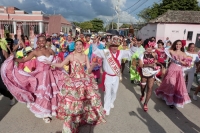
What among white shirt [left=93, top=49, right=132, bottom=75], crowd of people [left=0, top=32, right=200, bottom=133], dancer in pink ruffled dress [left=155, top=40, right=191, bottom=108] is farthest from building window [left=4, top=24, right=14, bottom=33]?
dancer in pink ruffled dress [left=155, top=40, right=191, bottom=108]

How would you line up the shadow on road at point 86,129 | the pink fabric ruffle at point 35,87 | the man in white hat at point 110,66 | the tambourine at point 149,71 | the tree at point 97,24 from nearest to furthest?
the shadow on road at point 86,129 → the pink fabric ruffle at point 35,87 → the man in white hat at point 110,66 → the tambourine at point 149,71 → the tree at point 97,24

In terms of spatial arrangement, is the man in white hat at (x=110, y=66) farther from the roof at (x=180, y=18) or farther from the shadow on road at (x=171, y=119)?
the roof at (x=180, y=18)

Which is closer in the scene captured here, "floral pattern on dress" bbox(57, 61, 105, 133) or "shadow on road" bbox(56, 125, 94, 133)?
"floral pattern on dress" bbox(57, 61, 105, 133)

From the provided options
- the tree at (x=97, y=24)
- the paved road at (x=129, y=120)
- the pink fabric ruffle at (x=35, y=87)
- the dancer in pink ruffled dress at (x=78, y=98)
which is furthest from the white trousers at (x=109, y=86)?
the tree at (x=97, y=24)

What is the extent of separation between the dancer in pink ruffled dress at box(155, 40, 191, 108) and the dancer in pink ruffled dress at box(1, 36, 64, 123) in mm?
2890

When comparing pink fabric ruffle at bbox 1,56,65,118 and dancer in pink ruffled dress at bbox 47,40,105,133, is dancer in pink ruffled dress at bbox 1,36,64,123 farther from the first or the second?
dancer in pink ruffled dress at bbox 47,40,105,133

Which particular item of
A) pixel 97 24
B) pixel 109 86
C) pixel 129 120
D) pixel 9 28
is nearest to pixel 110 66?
pixel 109 86

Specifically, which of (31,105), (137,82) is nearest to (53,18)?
(137,82)

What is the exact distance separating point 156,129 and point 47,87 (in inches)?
93.0

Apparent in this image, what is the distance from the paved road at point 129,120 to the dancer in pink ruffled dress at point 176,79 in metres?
0.25

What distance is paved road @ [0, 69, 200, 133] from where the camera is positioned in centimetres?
371

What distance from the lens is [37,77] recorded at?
3900 millimetres

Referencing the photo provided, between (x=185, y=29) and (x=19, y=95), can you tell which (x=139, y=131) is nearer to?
(x=19, y=95)

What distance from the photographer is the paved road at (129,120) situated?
3709mm
